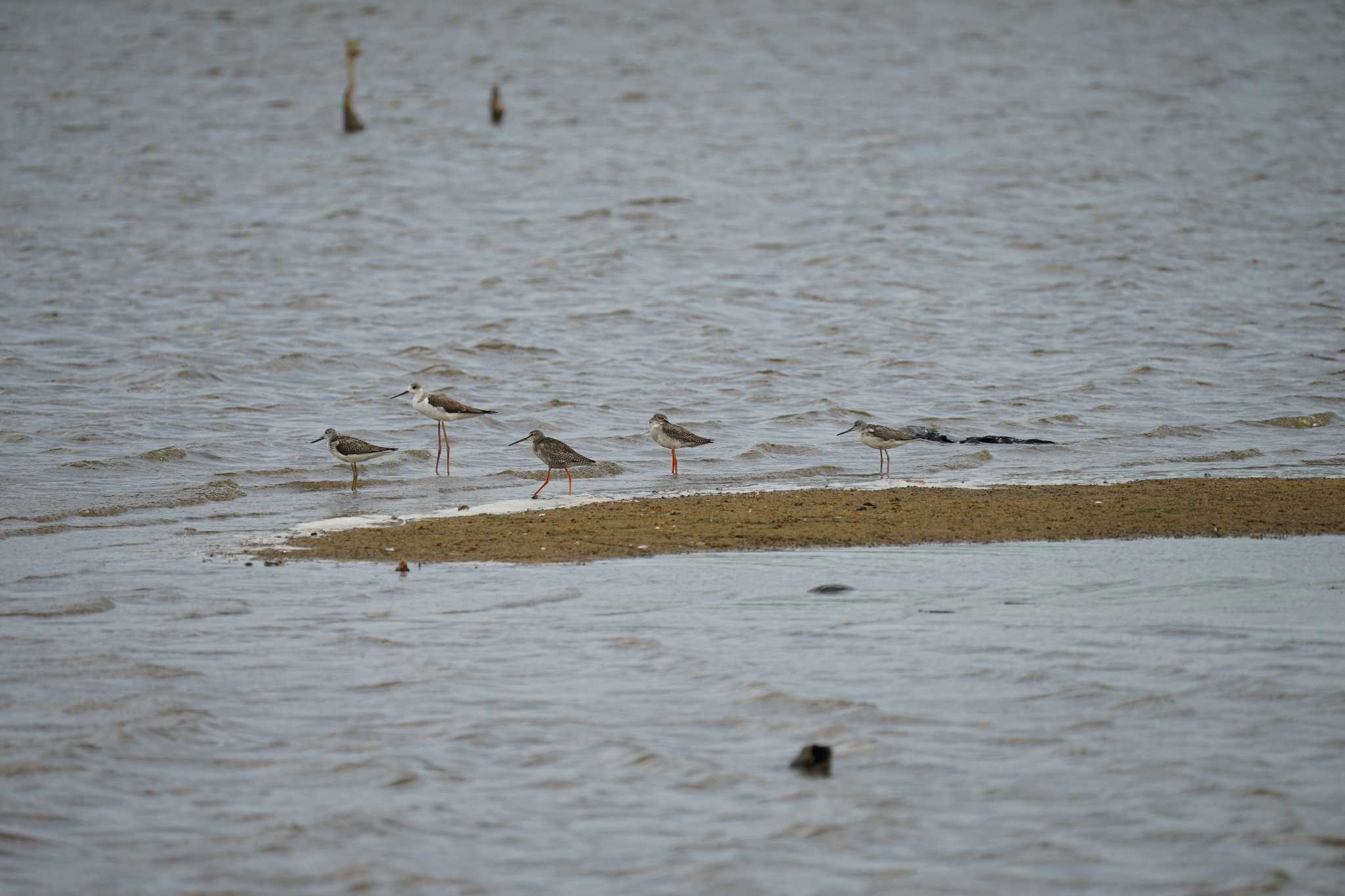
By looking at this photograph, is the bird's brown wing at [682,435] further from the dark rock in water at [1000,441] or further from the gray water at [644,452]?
the dark rock in water at [1000,441]

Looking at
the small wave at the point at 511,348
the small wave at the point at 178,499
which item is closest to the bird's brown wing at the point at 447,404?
the small wave at the point at 178,499

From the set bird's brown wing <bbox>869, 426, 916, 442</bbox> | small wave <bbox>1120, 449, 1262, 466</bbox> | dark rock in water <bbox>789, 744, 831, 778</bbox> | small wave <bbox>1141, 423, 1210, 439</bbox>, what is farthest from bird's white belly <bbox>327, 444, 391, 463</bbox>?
dark rock in water <bbox>789, 744, 831, 778</bbox>

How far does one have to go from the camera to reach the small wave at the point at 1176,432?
58.6ft

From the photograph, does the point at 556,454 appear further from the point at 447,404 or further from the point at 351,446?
the point at 447,404

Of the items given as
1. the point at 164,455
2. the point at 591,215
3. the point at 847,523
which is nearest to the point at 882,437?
the point at 847,523

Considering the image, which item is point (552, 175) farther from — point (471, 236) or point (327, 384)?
point (327, 384)

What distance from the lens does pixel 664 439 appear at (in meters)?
15.9

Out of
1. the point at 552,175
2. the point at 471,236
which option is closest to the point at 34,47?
the point at 552,175

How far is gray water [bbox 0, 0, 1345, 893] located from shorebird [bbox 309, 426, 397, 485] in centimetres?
34

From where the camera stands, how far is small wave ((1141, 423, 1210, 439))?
58.6ft

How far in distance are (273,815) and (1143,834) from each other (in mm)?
3441

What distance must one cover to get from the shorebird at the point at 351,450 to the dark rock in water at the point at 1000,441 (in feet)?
21.8

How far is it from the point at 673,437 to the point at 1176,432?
20.7 feet

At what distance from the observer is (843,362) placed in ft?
78.5
